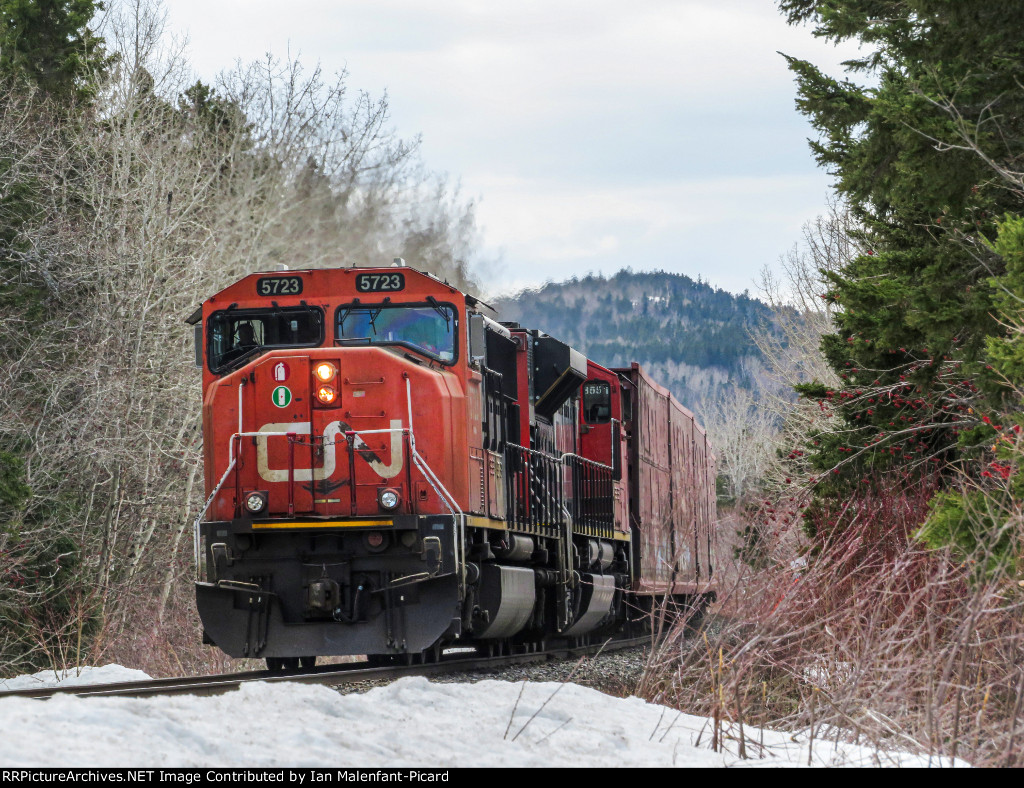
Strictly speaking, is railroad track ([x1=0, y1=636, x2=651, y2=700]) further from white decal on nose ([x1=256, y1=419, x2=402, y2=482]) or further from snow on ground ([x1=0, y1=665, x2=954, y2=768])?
white decal on nose ([x1=256, y1=419, x2=402, y2=482])

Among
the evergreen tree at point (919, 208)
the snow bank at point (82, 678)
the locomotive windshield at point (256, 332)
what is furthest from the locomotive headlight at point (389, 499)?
the evergreen tree at point (919, 208)

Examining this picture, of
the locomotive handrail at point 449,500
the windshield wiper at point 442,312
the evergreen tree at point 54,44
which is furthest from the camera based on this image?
the evergreen tree at point 54,44

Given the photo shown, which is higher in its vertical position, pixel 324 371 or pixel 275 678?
pixel 324 371

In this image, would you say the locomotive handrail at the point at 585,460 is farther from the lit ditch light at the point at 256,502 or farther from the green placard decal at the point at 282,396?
the lit ditch light at the point at 256,502

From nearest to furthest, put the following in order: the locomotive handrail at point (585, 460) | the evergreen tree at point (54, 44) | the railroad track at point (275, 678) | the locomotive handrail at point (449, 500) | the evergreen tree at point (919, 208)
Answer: the railroad track at point (275, 678) < the evergreen tree at point (919, 208) < the locomotive handrail at point (449, 500) < the locomotive handrail at point (585, 460) < the evergreen tree at point (54, 44)

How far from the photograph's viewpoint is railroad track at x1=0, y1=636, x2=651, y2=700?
8.24 metres

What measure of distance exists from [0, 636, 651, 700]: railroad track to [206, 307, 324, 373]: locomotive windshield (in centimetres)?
286

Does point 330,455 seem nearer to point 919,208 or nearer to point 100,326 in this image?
point 919,208

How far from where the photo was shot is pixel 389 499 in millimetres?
10797

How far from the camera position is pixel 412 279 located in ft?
36.9

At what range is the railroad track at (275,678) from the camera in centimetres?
824

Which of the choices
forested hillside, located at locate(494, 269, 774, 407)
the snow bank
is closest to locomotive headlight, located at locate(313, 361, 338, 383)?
the snow bank

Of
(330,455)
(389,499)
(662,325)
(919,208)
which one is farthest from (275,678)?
(662,325)

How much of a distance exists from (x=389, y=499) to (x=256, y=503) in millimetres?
1209
